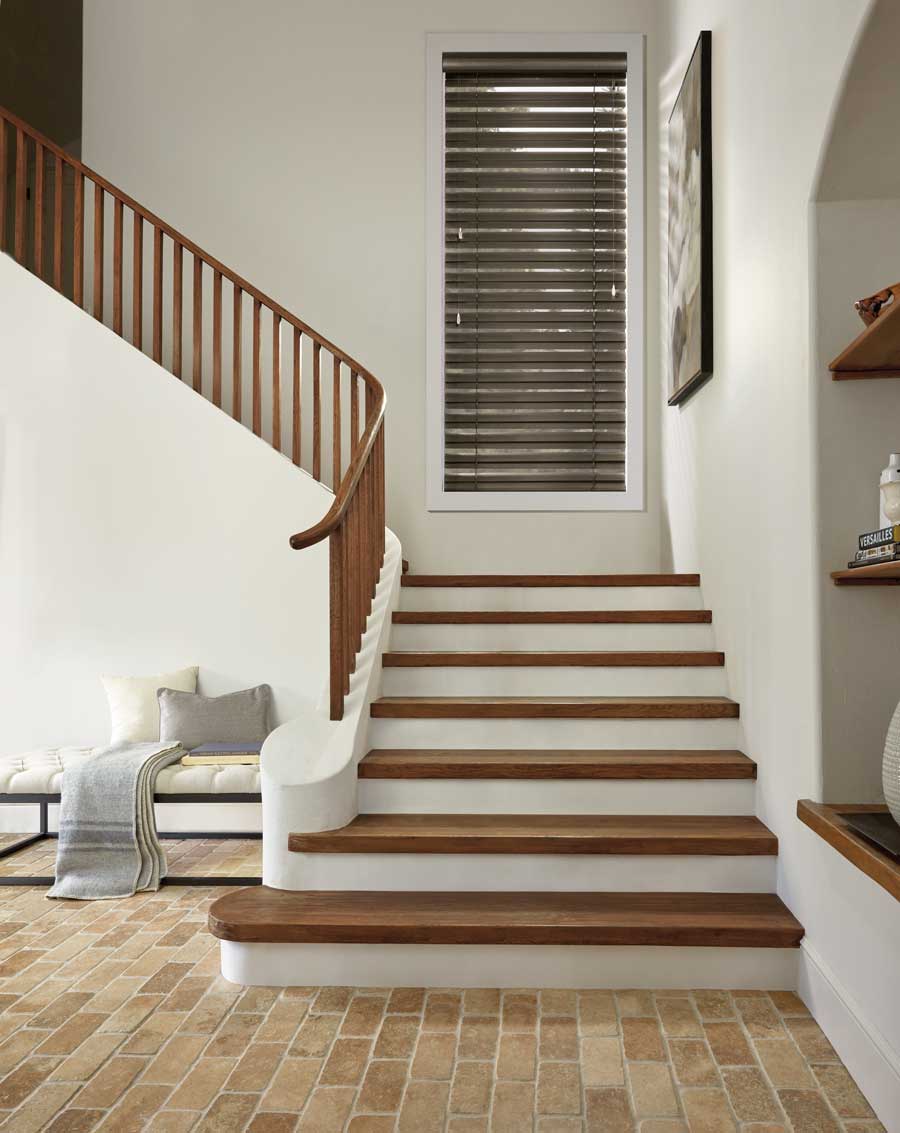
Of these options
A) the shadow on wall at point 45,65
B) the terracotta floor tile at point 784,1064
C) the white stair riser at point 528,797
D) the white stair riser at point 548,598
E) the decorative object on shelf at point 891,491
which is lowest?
the terracotta floor tile at point 784,1064

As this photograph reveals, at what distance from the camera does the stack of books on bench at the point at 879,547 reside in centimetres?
216

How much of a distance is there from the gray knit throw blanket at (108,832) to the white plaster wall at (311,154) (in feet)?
7.96

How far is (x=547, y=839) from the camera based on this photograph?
2959mm

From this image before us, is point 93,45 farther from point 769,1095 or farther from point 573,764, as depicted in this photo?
point 769,1095

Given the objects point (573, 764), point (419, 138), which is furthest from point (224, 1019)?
point (419, 138)

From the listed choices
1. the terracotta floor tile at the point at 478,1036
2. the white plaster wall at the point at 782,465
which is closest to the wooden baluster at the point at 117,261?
the white plaster wall at the point at 782,465

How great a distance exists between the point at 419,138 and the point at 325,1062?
526 centimetres

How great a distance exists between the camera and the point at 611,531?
5703 millimetres

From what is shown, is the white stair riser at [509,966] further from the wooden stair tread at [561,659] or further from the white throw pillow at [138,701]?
the white throw pillow at [138,701]

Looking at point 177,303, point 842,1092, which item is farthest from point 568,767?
point 177,303

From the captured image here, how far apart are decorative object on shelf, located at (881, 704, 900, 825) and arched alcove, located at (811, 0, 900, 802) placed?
18.1 inches

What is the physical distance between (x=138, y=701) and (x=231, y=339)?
2.49m

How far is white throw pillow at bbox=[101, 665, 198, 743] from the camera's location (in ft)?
15.1

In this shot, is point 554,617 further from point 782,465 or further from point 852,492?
point 852,492
